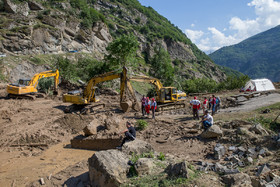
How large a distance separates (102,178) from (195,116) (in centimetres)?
943

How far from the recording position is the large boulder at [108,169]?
5.43m

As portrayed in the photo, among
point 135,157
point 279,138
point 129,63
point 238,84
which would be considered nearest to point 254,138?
point 279,138

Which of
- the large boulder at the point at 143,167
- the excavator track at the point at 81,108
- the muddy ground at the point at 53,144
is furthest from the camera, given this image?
the excavator track at the point at 81,108

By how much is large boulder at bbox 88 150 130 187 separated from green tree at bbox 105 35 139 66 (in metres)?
25.9

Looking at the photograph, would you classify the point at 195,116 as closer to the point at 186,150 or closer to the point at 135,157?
the point at 186,150

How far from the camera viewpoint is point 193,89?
4181 centimetres

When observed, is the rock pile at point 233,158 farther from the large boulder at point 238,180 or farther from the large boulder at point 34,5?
the large boulder at point 34,5

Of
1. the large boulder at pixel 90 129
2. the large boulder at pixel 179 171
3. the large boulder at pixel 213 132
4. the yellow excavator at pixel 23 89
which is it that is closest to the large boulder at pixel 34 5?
the yellow excavator at pixel 23 89

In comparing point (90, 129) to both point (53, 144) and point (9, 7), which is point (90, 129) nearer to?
point (53, 144)

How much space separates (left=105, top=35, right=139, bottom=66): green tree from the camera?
30.8 meters

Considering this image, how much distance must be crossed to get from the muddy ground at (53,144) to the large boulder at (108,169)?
139 centimetres

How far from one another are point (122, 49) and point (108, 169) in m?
27.3

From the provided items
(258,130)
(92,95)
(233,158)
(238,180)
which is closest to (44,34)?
(92,95)

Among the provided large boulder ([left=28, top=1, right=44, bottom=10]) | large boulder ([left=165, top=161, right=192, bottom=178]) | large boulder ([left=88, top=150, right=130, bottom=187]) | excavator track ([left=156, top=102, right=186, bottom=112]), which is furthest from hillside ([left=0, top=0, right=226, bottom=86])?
large boulder ([left=165, top=161, right=192, bottom=178])
